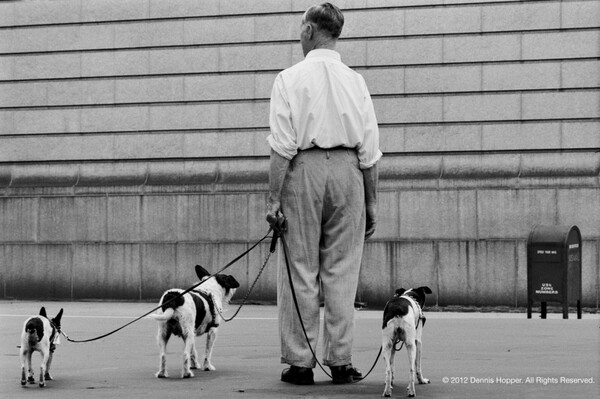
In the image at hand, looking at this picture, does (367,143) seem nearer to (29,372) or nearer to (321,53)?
(321,53)

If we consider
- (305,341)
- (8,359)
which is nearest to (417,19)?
(8,359)

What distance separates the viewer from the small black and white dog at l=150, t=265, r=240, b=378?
8.80 meters

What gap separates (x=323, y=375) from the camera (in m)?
8.57

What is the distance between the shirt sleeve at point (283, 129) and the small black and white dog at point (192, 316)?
1.65 meters

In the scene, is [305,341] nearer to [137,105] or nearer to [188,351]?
[188,351]

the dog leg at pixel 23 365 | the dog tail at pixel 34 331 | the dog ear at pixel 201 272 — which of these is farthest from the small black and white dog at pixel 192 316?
the dog leg at pixel 23 365

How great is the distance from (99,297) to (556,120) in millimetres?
8113

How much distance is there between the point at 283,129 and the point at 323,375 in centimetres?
188

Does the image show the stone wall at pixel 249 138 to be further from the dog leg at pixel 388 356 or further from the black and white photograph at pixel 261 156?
the dog leg at pixel 388 356

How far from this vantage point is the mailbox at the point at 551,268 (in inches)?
624

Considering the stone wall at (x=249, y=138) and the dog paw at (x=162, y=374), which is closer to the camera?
the dog paw at (x=162, y=374)

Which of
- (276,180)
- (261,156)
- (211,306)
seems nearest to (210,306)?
(211,306)

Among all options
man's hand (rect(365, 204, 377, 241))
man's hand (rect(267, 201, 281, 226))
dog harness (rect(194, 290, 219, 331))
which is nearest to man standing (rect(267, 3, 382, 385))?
man's hand (rect(267, 201, 281, 226))

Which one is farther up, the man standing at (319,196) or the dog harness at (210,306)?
the man standing at (319,196)
